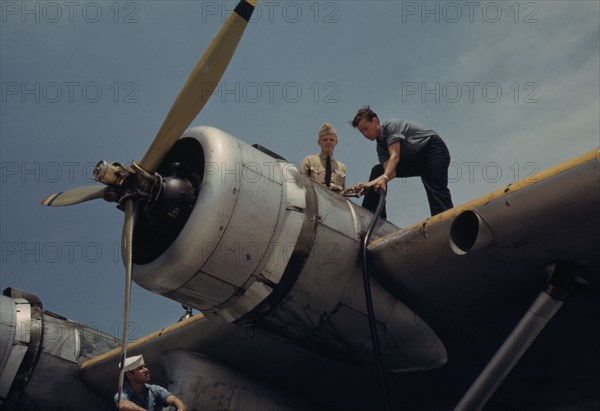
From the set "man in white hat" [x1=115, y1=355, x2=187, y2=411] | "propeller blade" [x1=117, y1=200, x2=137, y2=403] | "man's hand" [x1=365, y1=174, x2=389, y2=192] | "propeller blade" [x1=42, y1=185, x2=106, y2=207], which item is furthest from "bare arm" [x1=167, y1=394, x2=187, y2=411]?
"man's hand" [x1=365, y1=174, x2=389, y2=192]

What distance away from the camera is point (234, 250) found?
23.6 ft

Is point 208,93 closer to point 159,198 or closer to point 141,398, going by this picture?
point 159,198

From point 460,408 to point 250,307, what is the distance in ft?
7.20

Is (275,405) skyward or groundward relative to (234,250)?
groundward

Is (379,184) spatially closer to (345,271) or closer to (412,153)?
(412,153)

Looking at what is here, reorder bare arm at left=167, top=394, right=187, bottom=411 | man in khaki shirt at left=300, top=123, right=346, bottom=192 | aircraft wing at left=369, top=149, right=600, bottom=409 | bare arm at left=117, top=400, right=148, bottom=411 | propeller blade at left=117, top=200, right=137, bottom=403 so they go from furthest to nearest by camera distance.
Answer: man in khaki shirt at left=300, top=123, right=346, bottom=192
bare arm at left=167, top=394, right=187, bottom=411
bare arm at left=117, top=400, right=148, bottom=411
propeller blade at left=117, top=200, right=137, bottom=403
aircraft wing at left=369, top=149, right=600, bottom=409

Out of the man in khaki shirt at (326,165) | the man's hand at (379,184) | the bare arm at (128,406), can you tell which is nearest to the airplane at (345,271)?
the man's hand at (379,184)

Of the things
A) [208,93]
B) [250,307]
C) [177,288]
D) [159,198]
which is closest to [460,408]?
[250,307]

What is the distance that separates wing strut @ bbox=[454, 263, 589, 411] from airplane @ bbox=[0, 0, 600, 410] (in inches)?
0.5

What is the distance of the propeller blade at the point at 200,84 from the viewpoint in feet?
25.3

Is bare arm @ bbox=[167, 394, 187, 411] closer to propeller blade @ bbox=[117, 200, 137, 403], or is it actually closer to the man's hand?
propeller blade @ bbox=[117, 200, 137, 403]

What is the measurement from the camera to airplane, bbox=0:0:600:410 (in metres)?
6.75

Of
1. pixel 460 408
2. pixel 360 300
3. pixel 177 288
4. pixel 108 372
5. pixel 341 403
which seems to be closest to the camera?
pixel 460 408

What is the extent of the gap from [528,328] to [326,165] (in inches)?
149
